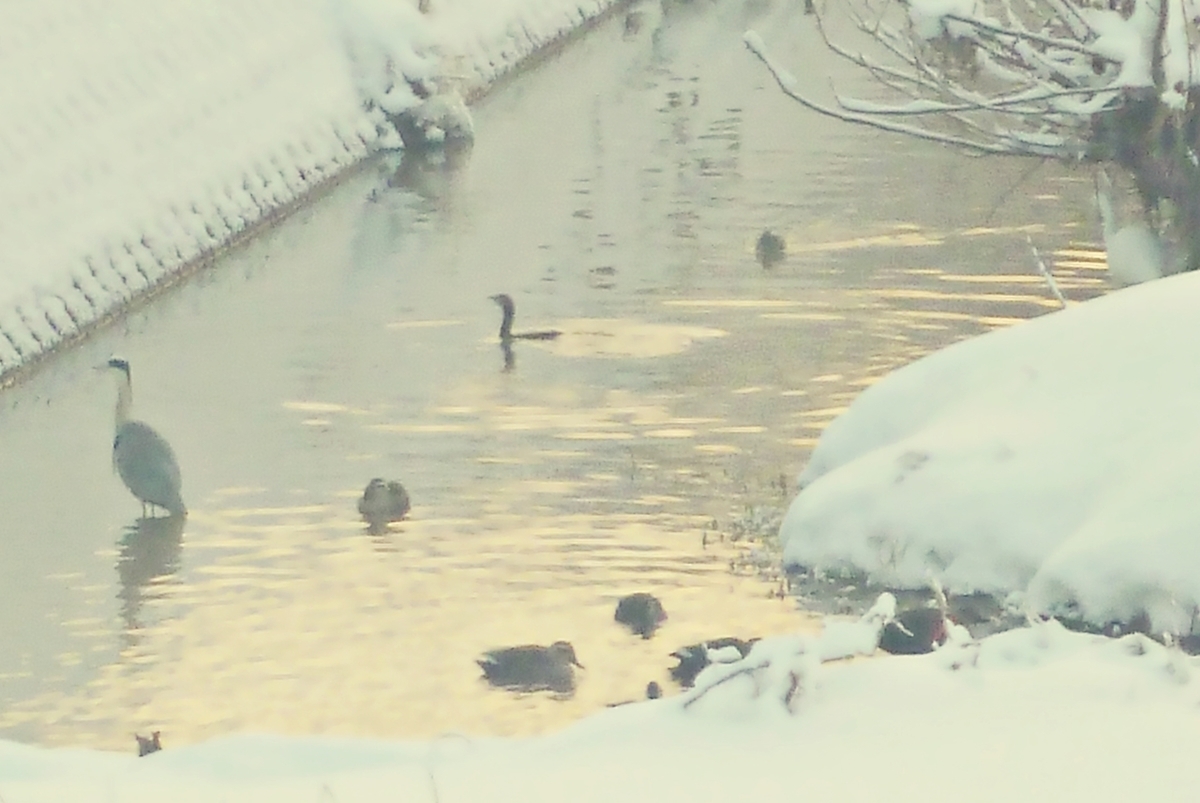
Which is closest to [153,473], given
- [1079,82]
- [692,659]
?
[692,659]

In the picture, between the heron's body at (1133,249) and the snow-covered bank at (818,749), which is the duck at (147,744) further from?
the heron's body at (1133,249)

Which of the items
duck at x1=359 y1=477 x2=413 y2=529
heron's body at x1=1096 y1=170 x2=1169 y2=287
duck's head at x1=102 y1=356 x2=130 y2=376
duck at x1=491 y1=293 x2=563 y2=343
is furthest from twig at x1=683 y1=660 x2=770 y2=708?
duck at x1=491 y1=293 x2=563 y2=343

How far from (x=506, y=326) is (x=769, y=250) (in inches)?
115

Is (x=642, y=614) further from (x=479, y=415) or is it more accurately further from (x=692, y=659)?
(x=479, y=415)

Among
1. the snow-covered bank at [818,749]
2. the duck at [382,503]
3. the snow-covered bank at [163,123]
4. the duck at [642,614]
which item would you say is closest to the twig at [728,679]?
the snow-covered bank at [818,749]

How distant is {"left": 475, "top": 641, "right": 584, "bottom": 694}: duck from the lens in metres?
10.2

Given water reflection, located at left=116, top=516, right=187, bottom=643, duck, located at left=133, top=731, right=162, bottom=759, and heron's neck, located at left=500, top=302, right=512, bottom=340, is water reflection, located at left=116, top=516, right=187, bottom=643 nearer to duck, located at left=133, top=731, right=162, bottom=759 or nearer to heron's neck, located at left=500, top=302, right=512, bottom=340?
duck, located at left=133, top=731, right=162, bottom=759

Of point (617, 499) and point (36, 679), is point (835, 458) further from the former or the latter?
point (36, 679)

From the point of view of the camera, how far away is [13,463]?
1458 centimetres

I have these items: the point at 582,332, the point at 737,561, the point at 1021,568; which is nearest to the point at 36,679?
the point at 737,561

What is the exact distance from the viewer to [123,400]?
14352 millimetres

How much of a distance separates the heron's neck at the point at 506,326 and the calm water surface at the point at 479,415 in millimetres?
178

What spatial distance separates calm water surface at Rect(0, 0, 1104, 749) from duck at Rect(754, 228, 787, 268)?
15cm

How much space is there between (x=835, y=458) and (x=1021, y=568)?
183 cm
